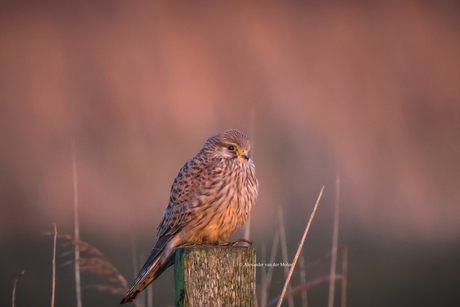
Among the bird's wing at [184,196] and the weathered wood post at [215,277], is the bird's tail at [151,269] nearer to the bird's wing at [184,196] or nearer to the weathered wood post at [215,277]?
the bird's wing at [184,196]

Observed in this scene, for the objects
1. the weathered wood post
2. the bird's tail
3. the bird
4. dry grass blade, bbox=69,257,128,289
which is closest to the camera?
the weathered wood post

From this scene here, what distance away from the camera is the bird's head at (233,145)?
10.6 feet

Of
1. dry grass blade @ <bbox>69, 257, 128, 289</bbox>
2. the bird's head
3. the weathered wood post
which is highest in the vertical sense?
the bird's head

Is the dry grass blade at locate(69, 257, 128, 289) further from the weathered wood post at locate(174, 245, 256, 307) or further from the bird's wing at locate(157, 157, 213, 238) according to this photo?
the weathered wood post at locate(174, 245, 256, 307)

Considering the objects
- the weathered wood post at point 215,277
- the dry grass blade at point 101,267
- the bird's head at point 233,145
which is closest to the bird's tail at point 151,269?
the dry grass blade at point 101,267

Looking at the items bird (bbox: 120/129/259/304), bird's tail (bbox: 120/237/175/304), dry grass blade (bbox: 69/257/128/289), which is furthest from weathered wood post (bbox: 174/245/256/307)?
bird (bbox: 120/129/259/304)

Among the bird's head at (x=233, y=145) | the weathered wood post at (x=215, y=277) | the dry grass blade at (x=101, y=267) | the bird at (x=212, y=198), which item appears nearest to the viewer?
the weathered wood post at (x=215, y=277)

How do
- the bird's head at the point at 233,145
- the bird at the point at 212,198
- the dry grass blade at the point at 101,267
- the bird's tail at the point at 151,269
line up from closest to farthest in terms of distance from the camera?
the bird's tail at the point at 151,269
the dry grass blade at the point at 101,267
the bird at the point at 212,198
the bird's head at the point at 233,145

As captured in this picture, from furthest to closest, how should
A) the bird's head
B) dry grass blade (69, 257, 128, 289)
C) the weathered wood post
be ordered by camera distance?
the bird's head
dry grass blade (69, 257, 128, 289)
the weathered wood post

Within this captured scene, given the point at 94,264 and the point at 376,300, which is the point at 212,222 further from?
the point at 376,300

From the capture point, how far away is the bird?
10.0ft

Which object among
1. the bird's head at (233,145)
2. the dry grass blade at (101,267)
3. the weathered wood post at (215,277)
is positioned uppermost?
the bird's head at (233,145)

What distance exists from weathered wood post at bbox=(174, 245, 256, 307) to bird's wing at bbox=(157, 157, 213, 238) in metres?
0.99

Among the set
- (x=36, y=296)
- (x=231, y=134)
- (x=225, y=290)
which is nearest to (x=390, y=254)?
(x=36, y=296)
